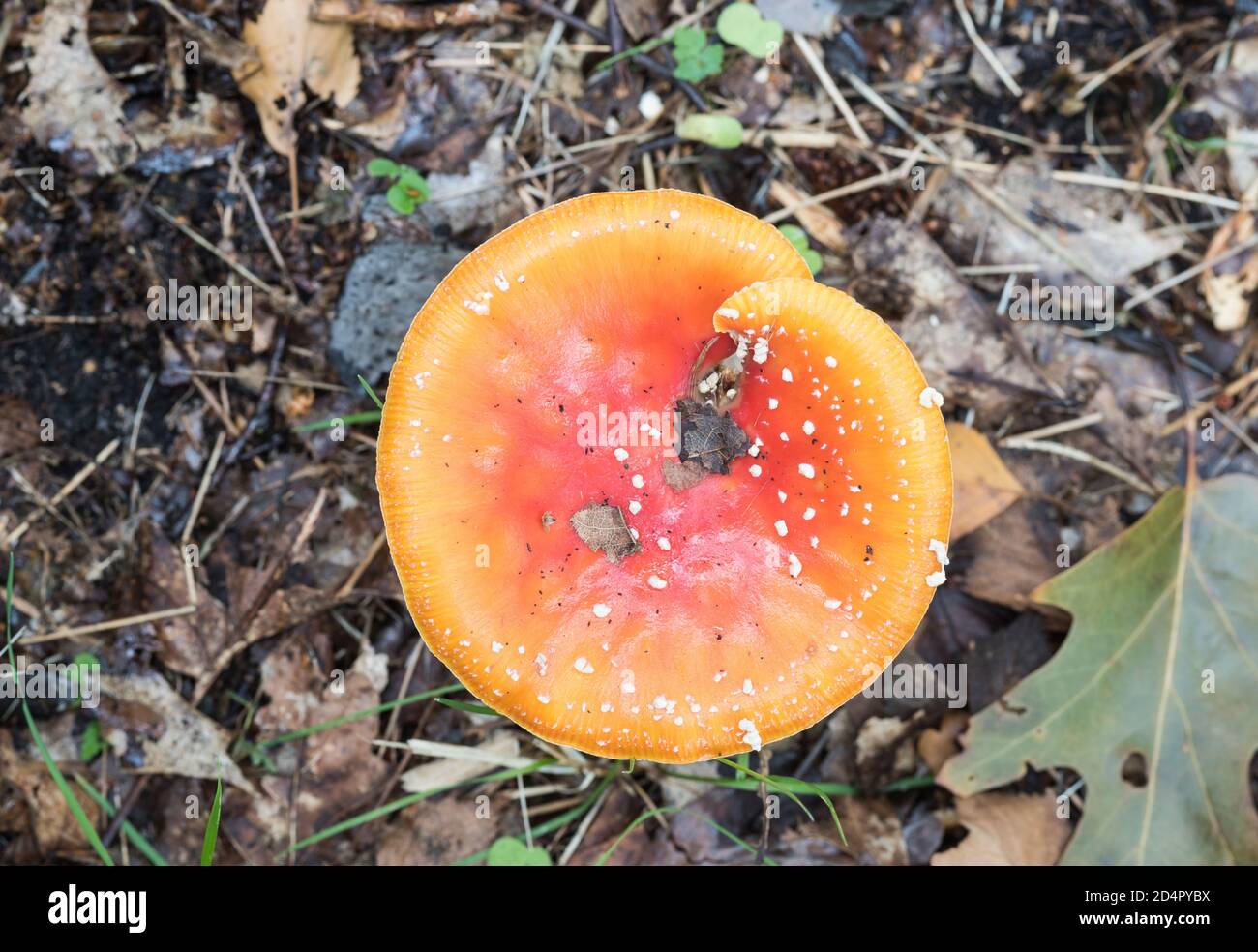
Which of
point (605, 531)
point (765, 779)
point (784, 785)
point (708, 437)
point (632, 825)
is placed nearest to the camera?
point (605, 531)

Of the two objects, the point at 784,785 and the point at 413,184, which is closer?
the point at 784,785

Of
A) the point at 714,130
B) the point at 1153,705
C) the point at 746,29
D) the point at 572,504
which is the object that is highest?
the point at 746,29

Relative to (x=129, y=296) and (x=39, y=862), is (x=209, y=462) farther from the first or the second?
(x=39, y=862)

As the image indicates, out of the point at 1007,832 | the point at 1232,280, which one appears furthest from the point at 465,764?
the point at 1232,280

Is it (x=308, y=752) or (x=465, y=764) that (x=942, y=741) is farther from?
(x=308, y=752)

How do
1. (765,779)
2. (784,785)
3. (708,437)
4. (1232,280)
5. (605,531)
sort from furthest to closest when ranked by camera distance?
(1232,280)
(784,785)
(765,779)
(708,437)
(605,531)

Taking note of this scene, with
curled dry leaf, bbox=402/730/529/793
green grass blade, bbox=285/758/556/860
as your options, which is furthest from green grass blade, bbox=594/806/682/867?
curled dry leaf, bbox=402/730/529/793

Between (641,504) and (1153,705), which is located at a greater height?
(641,504)
